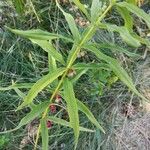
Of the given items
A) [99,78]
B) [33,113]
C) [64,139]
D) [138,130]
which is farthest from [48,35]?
[138,130]

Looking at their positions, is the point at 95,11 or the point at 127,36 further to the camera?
the point at 95,11

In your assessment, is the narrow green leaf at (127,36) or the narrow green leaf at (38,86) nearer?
the narrow green leaf at (127,36)

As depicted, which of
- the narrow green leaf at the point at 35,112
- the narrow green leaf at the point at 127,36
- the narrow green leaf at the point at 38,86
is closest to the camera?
the narrow green leaf at the point at 127,36

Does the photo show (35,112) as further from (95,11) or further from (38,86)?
(95,11)

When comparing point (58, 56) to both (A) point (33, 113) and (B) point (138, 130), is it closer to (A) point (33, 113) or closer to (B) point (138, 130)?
(A) point (33, 113)

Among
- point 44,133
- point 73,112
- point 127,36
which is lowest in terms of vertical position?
point 44,133

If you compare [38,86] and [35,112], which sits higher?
[38,86]

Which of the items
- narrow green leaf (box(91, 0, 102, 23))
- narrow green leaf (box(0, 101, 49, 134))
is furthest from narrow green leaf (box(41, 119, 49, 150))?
narrow green leaf (box(91, 0, 102, 23))

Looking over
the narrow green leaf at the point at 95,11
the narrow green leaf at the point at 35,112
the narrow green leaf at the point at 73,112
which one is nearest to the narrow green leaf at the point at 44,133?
the narrow green leaf at the point at 35,112

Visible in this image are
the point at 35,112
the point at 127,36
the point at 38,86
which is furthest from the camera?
the point at 35,112

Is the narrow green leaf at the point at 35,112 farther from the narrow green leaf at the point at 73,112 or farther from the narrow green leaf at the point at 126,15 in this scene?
the narrow green leaf at the point at 126,15

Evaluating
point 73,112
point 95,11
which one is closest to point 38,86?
point 73,112
